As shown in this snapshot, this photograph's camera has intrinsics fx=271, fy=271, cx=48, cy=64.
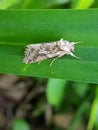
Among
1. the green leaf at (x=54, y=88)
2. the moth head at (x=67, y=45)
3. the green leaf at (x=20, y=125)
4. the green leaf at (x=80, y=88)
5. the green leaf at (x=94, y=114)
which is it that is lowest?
the green leaf at (x=20, y=125)

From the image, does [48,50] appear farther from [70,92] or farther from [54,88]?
[70,92]

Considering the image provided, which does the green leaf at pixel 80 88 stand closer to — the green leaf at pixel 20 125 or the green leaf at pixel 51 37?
the green leaf at pixel 20 125

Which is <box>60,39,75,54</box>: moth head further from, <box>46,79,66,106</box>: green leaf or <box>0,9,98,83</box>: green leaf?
<box>46,79,66,106</box>: green leaf

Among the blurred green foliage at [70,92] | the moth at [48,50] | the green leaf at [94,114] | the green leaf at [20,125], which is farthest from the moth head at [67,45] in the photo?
the green leaf at [20,125]

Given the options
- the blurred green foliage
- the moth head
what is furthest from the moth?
the blurred green foliage

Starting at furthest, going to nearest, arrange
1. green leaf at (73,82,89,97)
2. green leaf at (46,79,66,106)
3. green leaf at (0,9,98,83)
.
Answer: green leaf at (73,82,89,97), green leaf at (46,79,66,106), green leaf at (0,9,98,83)

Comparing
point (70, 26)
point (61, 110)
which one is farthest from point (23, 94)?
point (70, 26)
